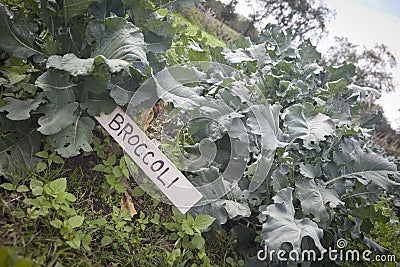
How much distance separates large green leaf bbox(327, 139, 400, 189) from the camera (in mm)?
1452

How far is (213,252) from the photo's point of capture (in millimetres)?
1341

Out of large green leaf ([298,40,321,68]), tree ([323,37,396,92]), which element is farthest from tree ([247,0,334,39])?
large green leaf ([298,40,321,68])

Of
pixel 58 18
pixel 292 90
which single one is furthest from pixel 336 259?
pixel 58 18

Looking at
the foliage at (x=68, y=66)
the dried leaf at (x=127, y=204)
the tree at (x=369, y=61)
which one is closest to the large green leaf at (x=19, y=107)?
the foliage at (x=68, y=66)

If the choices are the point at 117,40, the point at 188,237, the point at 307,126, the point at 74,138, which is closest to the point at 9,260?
the point at 74,138

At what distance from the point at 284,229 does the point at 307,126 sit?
0.45 meters

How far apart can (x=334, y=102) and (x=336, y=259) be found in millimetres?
833

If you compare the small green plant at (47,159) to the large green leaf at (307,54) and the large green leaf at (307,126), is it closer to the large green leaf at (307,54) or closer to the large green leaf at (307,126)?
the large green leaf at (307,126)

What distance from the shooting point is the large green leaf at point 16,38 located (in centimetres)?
124

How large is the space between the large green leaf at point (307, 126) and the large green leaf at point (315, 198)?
0.47 ft

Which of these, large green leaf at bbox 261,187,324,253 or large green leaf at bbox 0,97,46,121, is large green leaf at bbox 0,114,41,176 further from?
large green leaf at bbox 261,187,324,253

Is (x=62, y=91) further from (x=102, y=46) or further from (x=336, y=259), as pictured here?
(x=336, y=259)

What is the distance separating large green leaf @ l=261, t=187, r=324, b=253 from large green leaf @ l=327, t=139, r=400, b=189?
35cm

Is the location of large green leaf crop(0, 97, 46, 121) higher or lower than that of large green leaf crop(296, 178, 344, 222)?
lower
